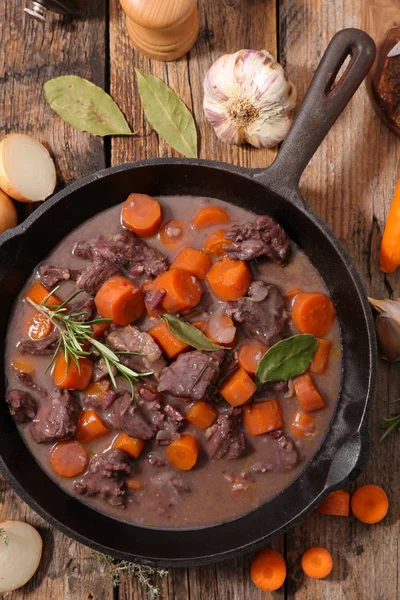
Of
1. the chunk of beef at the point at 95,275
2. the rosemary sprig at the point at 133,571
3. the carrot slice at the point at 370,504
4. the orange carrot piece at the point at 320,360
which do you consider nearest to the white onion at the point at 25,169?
the chunk of beef at the point at 95,275

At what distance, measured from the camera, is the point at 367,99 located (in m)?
3.97

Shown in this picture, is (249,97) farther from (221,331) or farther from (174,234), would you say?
(221,331)

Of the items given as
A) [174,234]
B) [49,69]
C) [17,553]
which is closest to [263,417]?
[174,234]

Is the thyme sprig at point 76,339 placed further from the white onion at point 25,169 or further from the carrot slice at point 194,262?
the white onion at point 25,169

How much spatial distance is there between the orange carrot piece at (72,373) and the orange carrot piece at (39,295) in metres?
0.29

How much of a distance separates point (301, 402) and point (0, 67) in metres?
2.60

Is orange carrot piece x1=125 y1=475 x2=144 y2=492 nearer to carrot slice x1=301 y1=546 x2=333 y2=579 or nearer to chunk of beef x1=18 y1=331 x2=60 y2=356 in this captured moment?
chunk of beef x1=18 y1=331 x2=60 y2=356

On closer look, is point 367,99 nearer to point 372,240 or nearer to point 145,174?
point 372,240

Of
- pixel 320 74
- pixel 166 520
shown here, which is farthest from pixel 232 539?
pixel 320 74

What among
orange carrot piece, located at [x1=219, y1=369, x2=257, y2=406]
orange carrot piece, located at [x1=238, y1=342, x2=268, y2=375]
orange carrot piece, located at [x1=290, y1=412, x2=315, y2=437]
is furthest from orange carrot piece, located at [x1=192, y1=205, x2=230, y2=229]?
orange carrot piece, located at [x1=290, y1=412, x2=315, y2=437]

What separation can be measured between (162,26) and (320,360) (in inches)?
76.6

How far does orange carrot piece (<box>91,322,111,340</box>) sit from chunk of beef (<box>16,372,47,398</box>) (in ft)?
1.29

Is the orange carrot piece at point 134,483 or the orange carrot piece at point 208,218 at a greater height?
the orange carrot piece at point 208,218

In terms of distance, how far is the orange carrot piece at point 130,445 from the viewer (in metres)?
3.43
